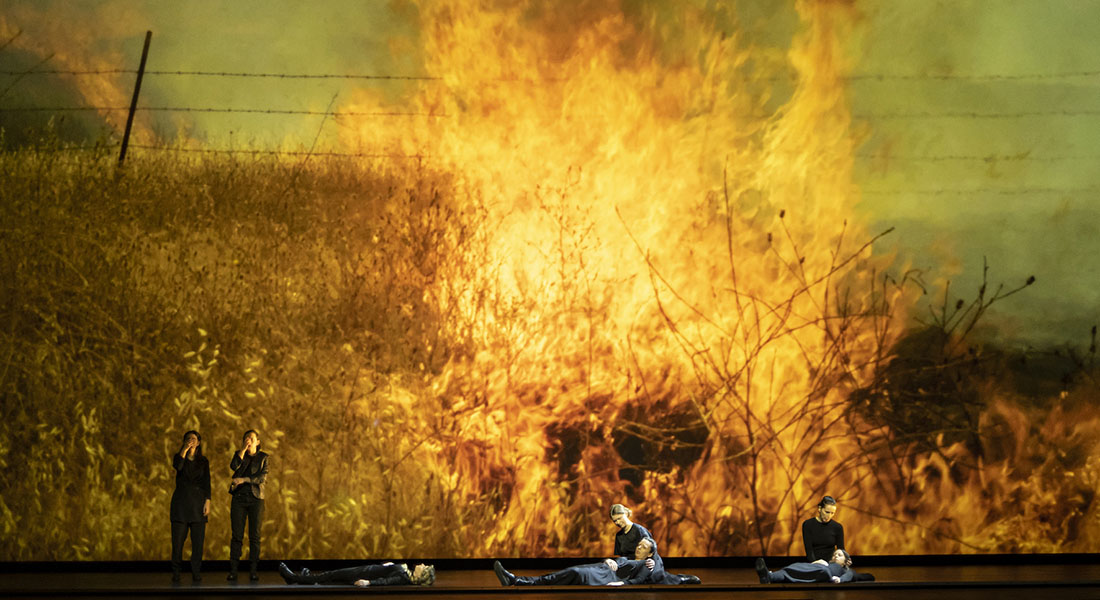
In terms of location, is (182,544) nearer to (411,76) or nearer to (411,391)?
(411,391)

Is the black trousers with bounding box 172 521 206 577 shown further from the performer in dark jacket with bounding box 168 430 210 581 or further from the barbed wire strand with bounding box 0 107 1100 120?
the barbed wire strand with bounding box 0 107 1100 120

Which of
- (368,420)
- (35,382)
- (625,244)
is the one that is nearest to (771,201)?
(625,244)

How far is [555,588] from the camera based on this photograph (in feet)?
29.4

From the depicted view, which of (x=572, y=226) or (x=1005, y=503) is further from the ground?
(x=572, y=226)

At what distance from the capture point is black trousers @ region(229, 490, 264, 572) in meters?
9.35

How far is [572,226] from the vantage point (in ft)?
37.7

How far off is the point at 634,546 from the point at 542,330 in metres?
2.75

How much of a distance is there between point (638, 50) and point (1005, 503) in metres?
5.61

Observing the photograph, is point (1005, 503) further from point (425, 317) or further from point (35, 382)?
point (35, 382)

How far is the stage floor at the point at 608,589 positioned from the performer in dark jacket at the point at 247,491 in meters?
0.26

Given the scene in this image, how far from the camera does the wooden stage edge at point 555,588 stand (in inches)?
344

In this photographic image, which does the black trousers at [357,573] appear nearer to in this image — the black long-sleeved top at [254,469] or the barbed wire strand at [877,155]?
the black long-sleeved top at [254,469]

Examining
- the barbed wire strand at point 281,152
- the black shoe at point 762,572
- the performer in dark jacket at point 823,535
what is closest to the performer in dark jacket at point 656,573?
the black shoe at point 762,572

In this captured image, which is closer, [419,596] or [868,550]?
[419,596]
